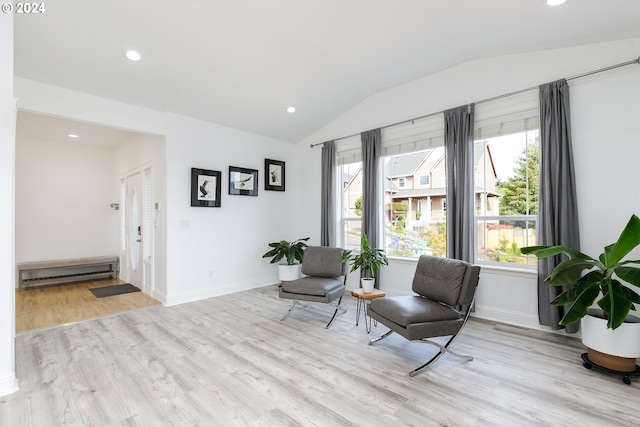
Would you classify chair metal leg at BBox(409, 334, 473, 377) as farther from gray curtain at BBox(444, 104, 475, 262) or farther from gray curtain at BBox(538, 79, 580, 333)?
gray curtain at BBox(444, 104, 475, 262)

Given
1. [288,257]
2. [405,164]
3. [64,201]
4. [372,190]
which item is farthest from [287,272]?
[64,201]

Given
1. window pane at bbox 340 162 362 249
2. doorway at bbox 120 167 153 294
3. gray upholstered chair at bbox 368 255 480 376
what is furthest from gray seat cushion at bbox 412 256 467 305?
doorway at bbox 120 167 153 294

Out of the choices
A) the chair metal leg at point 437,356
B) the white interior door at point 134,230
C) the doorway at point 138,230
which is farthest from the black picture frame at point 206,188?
the chair metal leg at point 437,356

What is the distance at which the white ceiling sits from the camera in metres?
2.77

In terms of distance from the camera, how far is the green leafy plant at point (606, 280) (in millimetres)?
2281

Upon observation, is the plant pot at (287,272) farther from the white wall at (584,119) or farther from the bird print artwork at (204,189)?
the white wall at (584,119)

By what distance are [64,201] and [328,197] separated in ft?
18.2

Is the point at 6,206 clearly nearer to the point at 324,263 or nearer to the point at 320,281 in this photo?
the point at 320,281

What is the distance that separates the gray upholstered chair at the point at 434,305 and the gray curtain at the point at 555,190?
1.12 meters

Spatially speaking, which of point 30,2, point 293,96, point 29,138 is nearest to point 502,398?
point 293,96

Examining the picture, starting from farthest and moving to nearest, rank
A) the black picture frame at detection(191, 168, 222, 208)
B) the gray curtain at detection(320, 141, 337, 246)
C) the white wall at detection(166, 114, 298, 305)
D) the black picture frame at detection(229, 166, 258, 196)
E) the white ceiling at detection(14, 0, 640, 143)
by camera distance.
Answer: the gray curtain at detection(320, 141, 337, 246) < the black picture frame at detection(229, 166, 258, 196) < the black picture frame at detection(191, 168, 222, 208) < the white wall at detection(166, 114, 298, 305) < the white ceiling at detection(14, 0, 640, 143)

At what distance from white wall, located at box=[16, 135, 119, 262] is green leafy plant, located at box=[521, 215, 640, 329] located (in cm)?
784

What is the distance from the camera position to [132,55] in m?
3.25

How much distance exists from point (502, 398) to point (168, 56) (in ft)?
14.6
